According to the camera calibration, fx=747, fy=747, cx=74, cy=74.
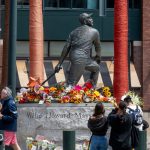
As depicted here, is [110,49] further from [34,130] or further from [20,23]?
[34,130]

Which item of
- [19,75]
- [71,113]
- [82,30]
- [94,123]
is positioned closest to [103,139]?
[94,123]

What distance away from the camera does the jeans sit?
15.0 meters

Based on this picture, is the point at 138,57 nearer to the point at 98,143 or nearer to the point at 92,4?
the point at 92,4

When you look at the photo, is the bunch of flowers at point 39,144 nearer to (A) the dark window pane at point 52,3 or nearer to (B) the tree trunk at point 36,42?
(B) the tree trunk at point 36,42

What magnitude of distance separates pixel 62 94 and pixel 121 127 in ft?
11.6

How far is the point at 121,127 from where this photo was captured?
14.8 metres

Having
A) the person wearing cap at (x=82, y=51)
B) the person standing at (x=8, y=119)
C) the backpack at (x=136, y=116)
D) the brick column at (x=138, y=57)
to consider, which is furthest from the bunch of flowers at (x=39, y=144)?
the brick column at (x=138, y=57)

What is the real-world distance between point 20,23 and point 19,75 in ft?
8.69

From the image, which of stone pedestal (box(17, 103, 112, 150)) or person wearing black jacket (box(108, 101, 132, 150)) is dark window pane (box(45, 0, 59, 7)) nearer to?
stone pedestal (box(17, 103, 112, 150))

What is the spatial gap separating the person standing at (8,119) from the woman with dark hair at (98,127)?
6.85 feet

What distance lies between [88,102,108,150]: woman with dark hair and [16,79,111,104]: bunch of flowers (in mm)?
2827

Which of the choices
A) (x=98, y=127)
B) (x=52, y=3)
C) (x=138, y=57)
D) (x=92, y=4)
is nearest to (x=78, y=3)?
(x=92, y=4)

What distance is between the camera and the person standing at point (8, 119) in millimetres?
16281

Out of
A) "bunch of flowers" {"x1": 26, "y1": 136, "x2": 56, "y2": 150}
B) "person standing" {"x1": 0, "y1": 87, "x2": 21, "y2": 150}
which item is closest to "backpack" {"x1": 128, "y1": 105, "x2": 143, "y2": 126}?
"bunch of flowers" {"x1": 26, "y1": 136, "x2": 56, "y2": 150}
